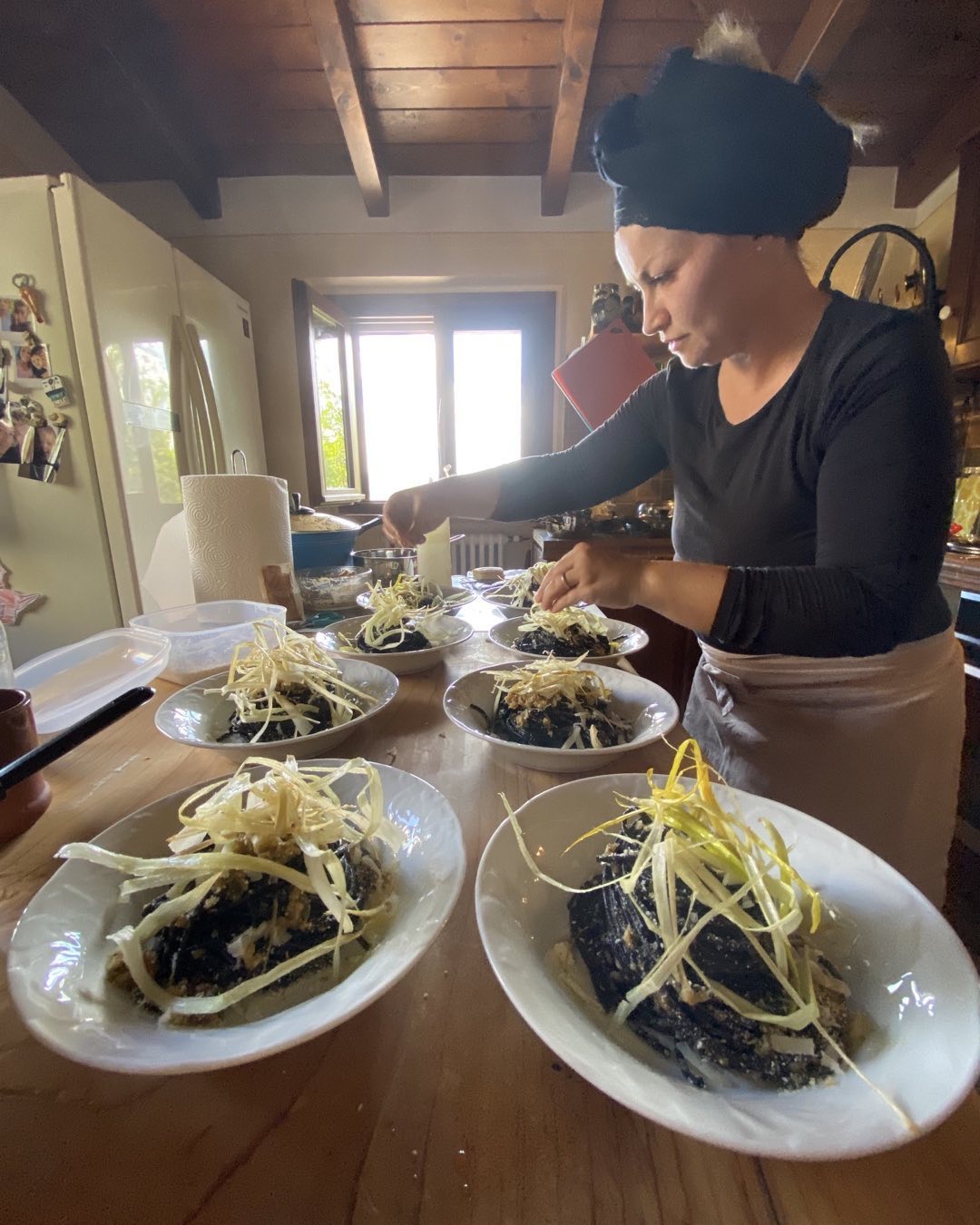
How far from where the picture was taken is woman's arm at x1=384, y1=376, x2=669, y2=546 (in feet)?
4.10

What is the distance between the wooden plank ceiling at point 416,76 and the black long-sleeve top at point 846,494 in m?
2.53

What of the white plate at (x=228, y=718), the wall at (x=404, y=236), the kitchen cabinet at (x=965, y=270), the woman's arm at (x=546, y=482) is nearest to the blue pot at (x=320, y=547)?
the woman's arm at (x=546, y=482)

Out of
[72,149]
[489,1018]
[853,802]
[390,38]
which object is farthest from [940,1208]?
[72,149]

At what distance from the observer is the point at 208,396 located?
2.78 m

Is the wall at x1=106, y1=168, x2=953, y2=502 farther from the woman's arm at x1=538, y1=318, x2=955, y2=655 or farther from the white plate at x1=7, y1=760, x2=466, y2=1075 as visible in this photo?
the white plate at x1=7, y1=760, x2=466, y2=1075

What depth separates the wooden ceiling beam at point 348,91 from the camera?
234 centimetres

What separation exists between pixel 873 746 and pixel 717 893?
704 mm

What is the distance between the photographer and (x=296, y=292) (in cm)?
326

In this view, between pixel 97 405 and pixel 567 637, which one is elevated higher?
pixel 97 405

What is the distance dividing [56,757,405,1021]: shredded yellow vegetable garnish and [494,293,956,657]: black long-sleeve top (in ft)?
1.68

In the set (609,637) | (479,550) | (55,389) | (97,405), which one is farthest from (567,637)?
(479,550)

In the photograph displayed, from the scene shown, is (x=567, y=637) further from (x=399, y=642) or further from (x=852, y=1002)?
(x=852, y=1002)

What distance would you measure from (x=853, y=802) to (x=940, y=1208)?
778mm

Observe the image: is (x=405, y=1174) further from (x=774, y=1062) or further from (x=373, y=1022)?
(x=774, y=1062)
